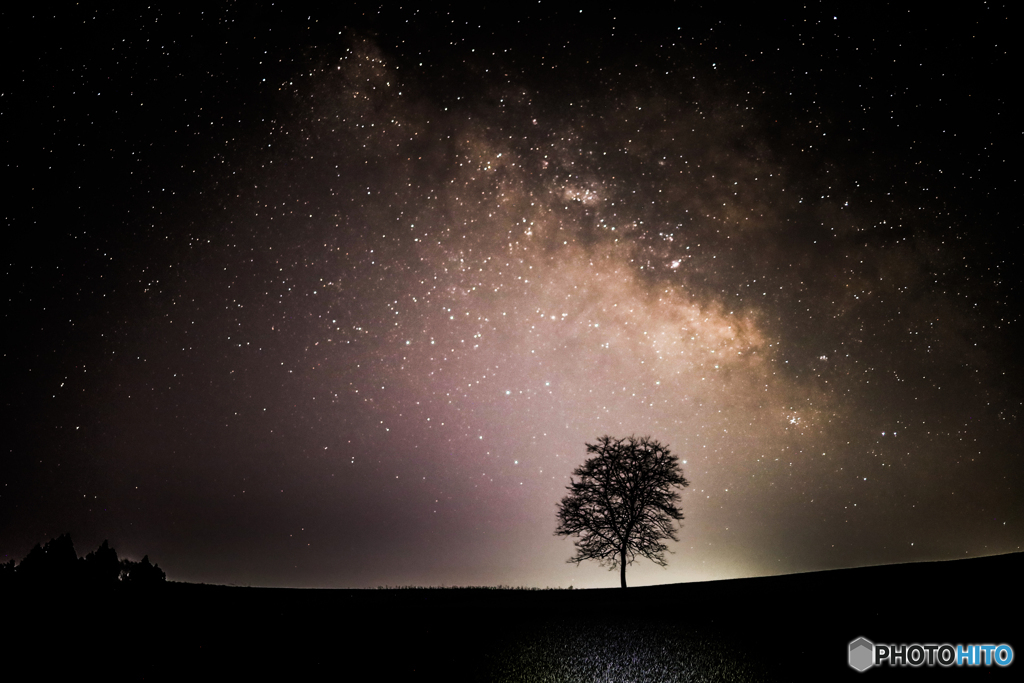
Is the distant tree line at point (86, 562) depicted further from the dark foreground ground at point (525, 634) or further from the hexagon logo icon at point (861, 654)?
the hexagon logo icon at point (861, 654)

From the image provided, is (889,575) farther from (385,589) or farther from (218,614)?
(218,614)

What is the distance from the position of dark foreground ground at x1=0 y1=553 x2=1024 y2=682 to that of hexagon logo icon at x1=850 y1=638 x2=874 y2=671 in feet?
0.93

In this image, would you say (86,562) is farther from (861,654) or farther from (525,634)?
(861,654)

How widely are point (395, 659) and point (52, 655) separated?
8690 millimetres

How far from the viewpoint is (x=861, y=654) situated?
11.9m

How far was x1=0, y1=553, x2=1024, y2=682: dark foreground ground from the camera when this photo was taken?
1169 centimetres

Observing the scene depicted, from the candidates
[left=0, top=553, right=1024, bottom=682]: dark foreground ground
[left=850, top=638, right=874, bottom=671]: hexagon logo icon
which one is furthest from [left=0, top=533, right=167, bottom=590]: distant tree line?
[left=850, top=638, right=874, bottom=671]: hexagon logo icon

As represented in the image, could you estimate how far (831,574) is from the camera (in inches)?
936

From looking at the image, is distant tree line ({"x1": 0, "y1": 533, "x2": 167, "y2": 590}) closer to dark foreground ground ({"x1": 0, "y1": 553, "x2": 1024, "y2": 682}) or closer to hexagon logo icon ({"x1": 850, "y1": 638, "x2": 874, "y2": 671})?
dark foreground ground ({"x1": 0, "y1": 553, "x2": 1024, "y2": 682})
